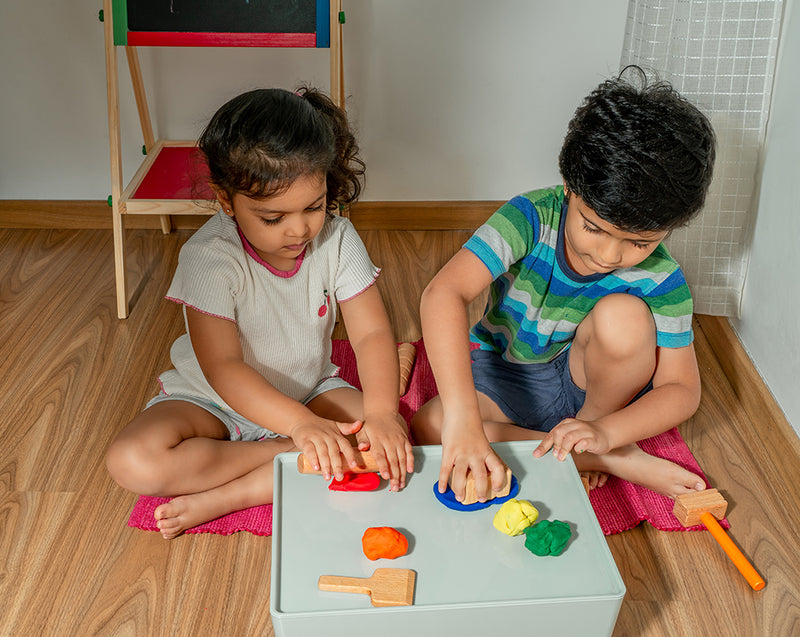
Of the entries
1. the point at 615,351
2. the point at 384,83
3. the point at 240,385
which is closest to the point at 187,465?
the point at 240,385

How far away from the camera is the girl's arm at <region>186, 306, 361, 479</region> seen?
0.97 m

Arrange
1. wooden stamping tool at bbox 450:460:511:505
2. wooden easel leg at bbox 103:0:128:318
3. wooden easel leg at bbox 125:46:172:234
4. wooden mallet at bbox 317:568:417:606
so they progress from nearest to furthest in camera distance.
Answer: wooden mallet at bbox 317:568:417:606, wooden stamping tool at bbox 450:460:511:505, wooden easel leg at bbox 103:0:128:318, wooden easel leg at bbox 125:46:172:234

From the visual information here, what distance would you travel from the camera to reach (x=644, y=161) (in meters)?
0.88

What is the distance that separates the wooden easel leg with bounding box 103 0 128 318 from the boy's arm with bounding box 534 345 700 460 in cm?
Answer: 92

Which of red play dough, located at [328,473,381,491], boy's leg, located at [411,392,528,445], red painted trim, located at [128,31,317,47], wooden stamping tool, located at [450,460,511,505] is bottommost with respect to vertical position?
boy's leg, located at [411,392,528,445]

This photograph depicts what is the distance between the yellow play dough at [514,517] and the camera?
0.79 metres

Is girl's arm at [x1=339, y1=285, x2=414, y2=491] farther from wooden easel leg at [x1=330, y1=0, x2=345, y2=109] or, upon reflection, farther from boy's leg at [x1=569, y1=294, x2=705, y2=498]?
wooden easel leg at [x1=330, y1=0, x2=345, y2=109]

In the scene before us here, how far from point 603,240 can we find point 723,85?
629 millimetres

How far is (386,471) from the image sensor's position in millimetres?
875

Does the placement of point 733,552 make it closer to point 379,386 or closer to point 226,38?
point 379,386

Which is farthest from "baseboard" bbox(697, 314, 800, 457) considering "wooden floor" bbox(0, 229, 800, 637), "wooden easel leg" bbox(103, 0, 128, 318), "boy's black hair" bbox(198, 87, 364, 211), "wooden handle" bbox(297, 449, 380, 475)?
"wooden easel leg" bbox(103, 0, 128, 318)

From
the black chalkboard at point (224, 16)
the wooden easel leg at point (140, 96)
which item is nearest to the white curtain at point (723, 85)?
the black chalkboard at point (224, 16)

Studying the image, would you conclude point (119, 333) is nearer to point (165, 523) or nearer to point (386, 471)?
point (165, 523)

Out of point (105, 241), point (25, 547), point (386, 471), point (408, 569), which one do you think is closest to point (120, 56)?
point (105, 241)
